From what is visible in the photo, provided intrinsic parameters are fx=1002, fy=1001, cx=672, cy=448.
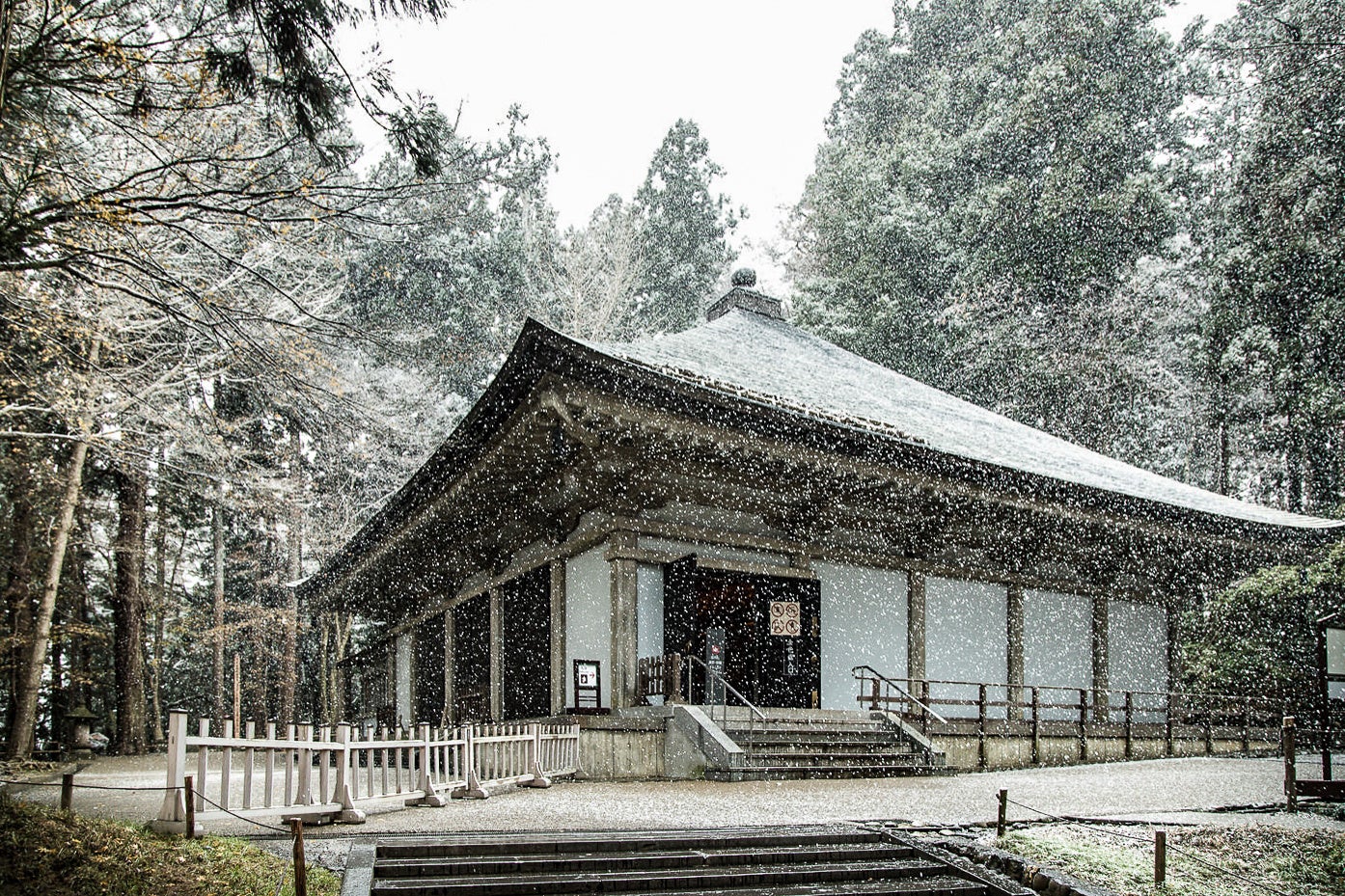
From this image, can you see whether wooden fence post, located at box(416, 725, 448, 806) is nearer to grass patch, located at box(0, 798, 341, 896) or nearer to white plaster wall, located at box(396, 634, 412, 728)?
grass patch, located at box(0, 798, 341, 896)

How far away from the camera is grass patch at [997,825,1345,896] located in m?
5.16

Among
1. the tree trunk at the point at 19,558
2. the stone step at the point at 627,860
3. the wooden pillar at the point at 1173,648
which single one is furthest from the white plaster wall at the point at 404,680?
the stone step at the point at 627,860

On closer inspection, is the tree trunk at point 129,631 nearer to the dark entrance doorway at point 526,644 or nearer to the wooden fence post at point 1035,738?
the dark entrance doorway at point 526,644

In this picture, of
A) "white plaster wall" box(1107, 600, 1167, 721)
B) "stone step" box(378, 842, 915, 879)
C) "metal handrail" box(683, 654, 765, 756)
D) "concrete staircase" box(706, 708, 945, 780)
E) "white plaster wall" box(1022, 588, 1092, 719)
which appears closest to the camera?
"stone step" box(378, 842, 915, 879)

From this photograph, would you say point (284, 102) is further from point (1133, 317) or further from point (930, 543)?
point (1133, 317)

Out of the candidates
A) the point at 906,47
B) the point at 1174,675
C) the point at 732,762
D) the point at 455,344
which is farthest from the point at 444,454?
the point at 906,47

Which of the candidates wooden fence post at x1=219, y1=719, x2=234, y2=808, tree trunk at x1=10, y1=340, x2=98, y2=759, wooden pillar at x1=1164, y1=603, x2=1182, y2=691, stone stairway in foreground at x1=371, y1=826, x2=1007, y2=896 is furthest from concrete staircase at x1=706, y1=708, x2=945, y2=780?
tree trunk at x1=10, y1=340, x2=98, y2=759

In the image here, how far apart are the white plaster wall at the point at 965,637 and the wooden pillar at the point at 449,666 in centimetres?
760

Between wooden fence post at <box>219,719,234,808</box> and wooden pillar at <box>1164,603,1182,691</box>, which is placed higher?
wooden fence post at <box>219,719,234,808</box>

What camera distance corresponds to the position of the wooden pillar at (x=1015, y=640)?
536 inches

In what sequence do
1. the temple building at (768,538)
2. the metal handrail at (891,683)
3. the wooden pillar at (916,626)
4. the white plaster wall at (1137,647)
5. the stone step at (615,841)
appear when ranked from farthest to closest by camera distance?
1. the white plaster wall at (1137,647)
2. the wooden pillar at (916,626)
3. the metal handrail at (891,683)
4. the temple building at (768,538)
5. the stone step at (615,841)

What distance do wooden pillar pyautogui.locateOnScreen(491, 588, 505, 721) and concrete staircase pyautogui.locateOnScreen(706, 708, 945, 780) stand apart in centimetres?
449

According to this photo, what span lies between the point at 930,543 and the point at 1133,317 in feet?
54.8

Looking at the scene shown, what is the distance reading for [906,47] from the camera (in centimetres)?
4028
